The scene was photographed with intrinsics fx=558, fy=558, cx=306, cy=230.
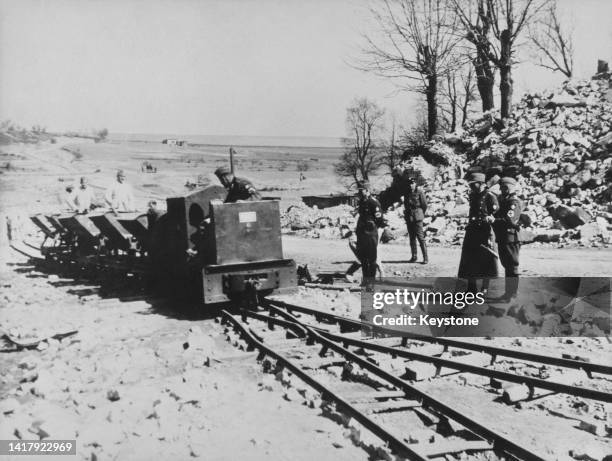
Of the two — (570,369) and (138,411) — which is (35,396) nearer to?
(138,411)

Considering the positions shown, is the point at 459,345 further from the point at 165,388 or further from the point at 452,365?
the point at 165,388

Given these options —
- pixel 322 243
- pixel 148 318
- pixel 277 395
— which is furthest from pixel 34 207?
pixel 277 395

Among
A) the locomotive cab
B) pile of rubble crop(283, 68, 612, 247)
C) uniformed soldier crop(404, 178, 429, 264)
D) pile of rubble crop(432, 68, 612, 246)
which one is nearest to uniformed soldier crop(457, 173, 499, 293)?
the locomotive cab

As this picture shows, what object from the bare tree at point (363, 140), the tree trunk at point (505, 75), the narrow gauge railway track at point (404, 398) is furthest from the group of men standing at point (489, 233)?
the bare tree at point (363, 140)

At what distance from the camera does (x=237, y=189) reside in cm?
870

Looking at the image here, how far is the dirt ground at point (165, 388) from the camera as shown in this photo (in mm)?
4246

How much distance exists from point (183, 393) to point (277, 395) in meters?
0.88

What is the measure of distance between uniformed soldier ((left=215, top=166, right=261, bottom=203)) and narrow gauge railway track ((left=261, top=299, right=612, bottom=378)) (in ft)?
5.56

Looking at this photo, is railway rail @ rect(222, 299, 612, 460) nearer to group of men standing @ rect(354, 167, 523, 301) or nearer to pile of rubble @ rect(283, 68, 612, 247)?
group of men standing @ rect(354, 167, 523, 301)

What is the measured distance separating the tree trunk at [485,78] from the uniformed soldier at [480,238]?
1744 cm

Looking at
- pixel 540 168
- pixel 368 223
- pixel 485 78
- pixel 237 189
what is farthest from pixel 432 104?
pixel 237 189

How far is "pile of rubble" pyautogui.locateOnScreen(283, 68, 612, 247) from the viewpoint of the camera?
49.9 feet

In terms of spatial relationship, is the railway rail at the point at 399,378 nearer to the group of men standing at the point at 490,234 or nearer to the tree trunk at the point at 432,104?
the group of men standing at the point at 490,234

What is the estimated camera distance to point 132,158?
5203 centimetres
